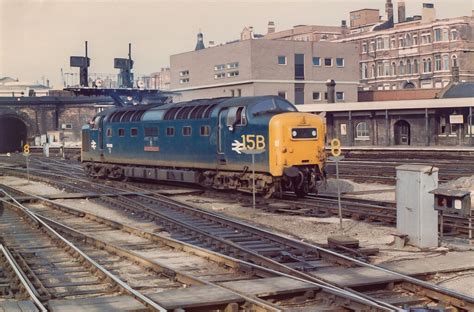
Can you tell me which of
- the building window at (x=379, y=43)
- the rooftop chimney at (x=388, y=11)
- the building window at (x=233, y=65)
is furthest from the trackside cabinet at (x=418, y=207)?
the rooftop chimney at (x=388, y=11)

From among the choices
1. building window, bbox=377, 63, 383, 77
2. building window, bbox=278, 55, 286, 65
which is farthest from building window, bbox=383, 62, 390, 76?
building window, bbox=278, 55, 286, 65

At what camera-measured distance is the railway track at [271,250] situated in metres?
9.62

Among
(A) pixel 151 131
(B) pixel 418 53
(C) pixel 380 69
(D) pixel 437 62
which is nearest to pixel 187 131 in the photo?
(A) pixel 151 131

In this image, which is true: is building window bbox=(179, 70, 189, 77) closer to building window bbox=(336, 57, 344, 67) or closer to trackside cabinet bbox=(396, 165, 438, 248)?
building window bbox=(336, 57, 344, 67)

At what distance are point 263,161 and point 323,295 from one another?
11579mm

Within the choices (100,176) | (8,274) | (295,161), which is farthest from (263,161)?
(100,176)

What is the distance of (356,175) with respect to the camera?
102 ft

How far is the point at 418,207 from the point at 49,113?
65087 mm

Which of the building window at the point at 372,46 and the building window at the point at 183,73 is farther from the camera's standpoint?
the building window at the point at 372,46

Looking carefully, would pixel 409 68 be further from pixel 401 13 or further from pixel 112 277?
pixel 112 277

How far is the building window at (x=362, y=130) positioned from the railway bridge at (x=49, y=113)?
102 ft

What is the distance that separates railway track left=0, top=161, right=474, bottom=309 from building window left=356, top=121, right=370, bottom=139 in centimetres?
3779

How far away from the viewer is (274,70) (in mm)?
71188

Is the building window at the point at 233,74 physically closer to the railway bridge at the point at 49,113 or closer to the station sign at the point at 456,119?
the railway bridge at the point at 49,113
